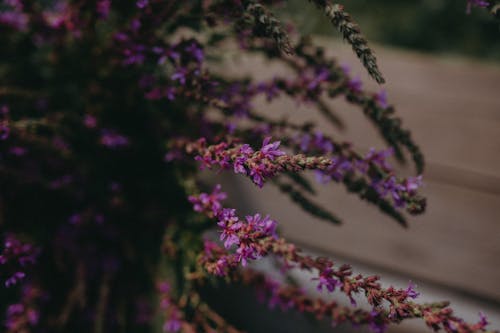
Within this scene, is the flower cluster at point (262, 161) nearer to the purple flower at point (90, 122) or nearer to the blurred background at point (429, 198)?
the purple flower at point (90, 122)

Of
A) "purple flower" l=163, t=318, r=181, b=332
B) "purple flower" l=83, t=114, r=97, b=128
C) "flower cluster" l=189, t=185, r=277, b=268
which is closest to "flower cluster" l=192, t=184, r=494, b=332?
"flower cluster" l=189, t=185, r=277, b=268

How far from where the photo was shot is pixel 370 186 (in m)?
0.62

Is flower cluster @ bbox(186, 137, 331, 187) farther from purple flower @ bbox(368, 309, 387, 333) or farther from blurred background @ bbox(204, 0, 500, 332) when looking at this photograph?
blurred background @ bbox(204, 0, 500, 332)

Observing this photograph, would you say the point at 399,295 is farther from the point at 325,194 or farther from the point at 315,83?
the point at 325,194

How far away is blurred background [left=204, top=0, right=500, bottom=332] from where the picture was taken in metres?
0.98

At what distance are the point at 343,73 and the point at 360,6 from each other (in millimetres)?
1254

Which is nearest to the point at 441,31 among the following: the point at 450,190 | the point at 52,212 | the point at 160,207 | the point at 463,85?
the point at 463,85

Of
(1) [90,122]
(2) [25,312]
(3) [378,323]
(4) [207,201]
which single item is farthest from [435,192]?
(2) [25,312]

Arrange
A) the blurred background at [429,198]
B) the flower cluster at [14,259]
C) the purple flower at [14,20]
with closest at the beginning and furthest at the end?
the flower cluster at [14,259] < the purple flower at [14,20] < the blurred background at [429,198]

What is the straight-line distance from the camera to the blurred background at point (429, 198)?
98 centimetres

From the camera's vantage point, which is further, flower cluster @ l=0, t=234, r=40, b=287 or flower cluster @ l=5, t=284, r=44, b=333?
A: flower cluster @ l=5, t=284, r=44, b=333

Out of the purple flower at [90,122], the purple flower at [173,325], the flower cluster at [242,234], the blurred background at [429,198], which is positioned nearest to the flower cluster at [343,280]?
the flower cluster at [242,234]

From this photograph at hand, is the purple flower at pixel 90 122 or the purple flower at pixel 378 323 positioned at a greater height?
the purple flower at pixel 90 122

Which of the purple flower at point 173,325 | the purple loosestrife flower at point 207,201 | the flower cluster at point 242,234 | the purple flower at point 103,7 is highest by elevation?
the purple flower at point 103,7
